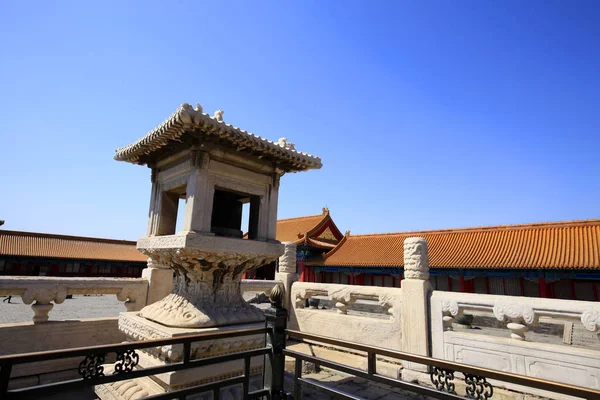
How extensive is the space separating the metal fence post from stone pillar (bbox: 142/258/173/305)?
11.8 ft

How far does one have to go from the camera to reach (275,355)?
10.1ft

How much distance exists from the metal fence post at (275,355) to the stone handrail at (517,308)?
3141 mm

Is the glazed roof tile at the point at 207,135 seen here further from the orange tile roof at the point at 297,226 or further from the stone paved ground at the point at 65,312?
the orange tile roof at the point at 297,226

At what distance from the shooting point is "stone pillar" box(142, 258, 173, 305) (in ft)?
19.4

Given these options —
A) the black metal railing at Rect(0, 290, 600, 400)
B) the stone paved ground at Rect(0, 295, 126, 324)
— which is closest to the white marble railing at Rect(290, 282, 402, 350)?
the black metal railing at Rect(0, 290, 600, 400)

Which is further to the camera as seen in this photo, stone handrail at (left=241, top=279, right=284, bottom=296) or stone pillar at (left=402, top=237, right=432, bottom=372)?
stone handrail at (left=241, top=279, right=284, bottom=296)

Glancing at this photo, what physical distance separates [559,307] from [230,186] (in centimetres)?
471

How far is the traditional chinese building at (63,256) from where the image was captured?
20.1m

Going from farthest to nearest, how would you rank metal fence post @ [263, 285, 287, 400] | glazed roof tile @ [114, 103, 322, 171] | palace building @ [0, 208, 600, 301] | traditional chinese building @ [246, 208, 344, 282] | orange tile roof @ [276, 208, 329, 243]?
1. orange tile roof @ [276, 208, 329, 243]
2. traditional chinese building @ [246, 208, 344, 282]
3. palace building @ [0, 208, 600, 301]
4. glazed roof tile @ [114, 103, 322, 171]
5. metal fence post @ [263, 285, 287, 400]

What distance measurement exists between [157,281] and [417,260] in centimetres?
484

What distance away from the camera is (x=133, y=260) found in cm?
2369

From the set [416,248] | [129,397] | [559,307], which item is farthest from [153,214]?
[559,307]

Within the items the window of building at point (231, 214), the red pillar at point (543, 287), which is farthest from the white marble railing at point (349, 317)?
the red pillar at point (543, 287)

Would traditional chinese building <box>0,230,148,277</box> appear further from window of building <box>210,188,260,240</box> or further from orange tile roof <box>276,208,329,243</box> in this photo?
window of building <box>210,188,260,240</box>
